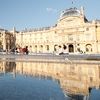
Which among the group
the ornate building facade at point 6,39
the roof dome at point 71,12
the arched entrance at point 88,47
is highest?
the roof dome at point 71,12

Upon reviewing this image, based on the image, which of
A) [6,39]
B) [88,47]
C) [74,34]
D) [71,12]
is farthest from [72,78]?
[6,39]

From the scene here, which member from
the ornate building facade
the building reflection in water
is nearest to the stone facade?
the ornate building facade

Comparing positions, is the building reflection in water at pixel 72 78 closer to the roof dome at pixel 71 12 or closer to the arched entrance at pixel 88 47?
the arched entrance at pixel 88 47

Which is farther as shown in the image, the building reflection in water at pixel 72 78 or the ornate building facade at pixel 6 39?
the ornate building facade at pixel 6 39

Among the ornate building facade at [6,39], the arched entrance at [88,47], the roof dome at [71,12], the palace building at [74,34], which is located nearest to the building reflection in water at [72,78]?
the palace building at [74,34]

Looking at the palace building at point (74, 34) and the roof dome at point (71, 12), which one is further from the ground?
the roof dome at point (71, 12)

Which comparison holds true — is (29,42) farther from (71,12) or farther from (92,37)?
(92,37)

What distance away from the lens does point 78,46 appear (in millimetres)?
57094

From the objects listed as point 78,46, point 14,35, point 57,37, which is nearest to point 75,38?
point 78,46

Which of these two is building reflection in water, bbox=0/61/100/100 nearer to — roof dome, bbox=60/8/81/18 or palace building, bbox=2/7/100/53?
palace building, bbox=2/7/100/53

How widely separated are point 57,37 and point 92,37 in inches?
600

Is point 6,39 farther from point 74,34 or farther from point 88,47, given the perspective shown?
point 88,47

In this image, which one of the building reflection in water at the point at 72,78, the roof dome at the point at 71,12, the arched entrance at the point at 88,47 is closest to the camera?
the building reflection in water at the point at 72,78

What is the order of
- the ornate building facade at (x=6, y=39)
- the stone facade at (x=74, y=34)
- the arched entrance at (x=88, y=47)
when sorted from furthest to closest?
the ornate building facade at (x=6, y=39)
the arched entrance at (x=88, y=47)
the stone facade at (x=74, y=34)
